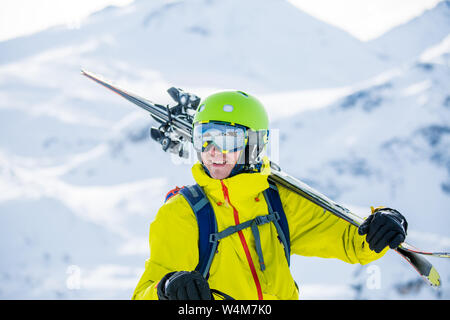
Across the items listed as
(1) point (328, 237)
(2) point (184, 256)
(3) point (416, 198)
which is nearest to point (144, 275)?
(2) point (184, 256)

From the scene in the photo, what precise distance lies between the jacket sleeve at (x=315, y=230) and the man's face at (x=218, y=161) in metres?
0.51

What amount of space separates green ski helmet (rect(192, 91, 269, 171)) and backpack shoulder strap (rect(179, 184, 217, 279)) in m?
0.54

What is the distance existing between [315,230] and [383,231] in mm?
772

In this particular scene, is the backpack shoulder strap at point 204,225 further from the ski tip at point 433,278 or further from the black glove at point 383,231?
the ski tip at point 433,278

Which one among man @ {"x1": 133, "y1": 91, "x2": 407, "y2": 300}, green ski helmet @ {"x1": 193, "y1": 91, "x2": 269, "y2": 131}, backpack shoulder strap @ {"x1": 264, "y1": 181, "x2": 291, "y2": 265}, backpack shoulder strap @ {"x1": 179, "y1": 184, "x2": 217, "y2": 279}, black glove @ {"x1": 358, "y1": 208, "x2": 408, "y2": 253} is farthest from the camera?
green ski helmet @ {"x1": 193, "y1": 91, "x2": 269, "y2": 131}

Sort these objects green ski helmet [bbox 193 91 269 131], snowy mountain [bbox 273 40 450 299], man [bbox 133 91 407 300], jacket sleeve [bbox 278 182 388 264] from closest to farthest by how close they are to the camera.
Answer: man [bbox 133 91 407 300], jacket sleeve [bbox 278 182 388 264], green ski helmet [bbox 193 91 269 131], snowy mountain [bbox 273 40 450 299]

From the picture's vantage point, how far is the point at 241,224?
3201mm

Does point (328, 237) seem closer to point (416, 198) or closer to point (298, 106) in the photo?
point (416, 198)

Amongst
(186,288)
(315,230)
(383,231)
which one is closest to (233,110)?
(315,230)

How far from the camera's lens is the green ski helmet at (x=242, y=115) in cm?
354

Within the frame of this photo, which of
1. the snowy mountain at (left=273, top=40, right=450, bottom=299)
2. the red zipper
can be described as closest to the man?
the red zipper

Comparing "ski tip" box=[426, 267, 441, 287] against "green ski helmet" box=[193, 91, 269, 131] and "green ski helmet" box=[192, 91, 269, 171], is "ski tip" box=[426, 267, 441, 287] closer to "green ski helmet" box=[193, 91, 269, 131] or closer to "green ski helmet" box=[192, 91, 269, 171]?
"green ski helmet" box=[192, 91, 269, 171]

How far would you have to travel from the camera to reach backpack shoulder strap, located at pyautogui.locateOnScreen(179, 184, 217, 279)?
3.09 m

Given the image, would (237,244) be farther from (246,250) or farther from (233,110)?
(233,110)
